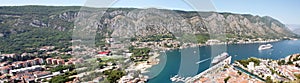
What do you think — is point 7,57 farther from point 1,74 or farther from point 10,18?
point 10,18

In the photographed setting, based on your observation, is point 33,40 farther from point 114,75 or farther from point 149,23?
point 114,75

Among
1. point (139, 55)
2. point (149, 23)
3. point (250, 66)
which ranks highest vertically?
point (149, 23)

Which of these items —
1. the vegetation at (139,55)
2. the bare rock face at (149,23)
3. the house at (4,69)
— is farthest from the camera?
the vegetation at (139,55)

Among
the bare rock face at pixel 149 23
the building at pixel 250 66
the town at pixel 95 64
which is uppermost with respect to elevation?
the bare rock face at pixel 149 23

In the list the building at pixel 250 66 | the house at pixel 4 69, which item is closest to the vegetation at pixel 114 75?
the building at pixel 250 66

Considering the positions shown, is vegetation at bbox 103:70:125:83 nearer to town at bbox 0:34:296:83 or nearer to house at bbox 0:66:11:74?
town at bbox 0:34:296:83

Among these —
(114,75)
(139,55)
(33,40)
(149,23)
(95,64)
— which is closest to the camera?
(95,64)

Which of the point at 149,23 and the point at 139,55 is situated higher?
the point at 149,23

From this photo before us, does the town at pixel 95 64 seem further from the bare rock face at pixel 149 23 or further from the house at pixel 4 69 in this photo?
the bare rock face at pixel 149 23

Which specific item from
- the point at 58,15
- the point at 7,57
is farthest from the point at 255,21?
the point at 7,57

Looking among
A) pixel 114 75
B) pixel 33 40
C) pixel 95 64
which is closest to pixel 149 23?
pixel 114 75

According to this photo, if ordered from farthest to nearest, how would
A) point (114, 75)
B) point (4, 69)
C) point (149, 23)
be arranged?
point (149, 23) < point (4, 69) < point (114, 75)
